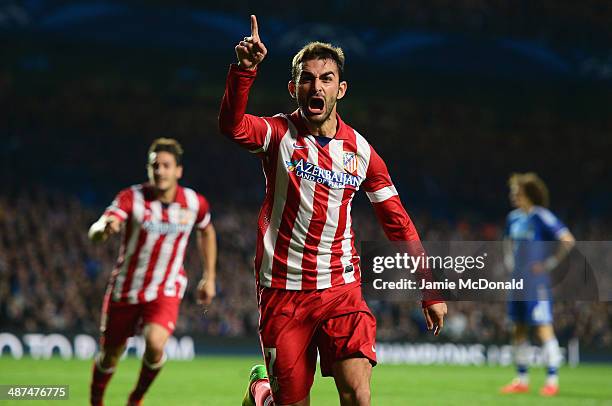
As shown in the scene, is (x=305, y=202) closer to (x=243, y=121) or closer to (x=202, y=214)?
(x=243, y=121)

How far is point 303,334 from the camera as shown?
15.0 ft

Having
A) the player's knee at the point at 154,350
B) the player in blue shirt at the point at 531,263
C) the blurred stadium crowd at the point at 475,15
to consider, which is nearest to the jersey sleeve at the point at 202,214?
the player's knee at the point at 154,350

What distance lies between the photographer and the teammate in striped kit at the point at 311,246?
446 centimetres

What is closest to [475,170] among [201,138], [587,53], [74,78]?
[587,53]

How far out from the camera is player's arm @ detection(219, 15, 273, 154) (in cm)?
386

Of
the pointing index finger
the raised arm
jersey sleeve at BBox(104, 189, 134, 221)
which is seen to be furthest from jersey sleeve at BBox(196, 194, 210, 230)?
A: the pointing index finger

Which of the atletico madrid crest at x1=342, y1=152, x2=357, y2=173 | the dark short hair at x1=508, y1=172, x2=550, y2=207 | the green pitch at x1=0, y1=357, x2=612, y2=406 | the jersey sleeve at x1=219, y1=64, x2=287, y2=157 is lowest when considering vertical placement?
the green pitch at x1=0, y1=357, x2=612, y2=406

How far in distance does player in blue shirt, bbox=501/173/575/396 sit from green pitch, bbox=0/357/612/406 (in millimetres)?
432

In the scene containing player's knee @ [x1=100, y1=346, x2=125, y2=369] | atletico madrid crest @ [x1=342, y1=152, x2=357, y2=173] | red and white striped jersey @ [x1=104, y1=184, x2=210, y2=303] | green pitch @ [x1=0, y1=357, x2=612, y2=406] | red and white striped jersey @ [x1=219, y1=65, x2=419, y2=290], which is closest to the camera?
red and white striped jersey @ [x1=219, y1=65, x2=419, y2=290]

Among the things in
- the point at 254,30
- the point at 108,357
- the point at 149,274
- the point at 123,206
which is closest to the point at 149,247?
the point at 149,274

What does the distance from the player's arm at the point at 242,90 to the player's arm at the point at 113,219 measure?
1.87 m

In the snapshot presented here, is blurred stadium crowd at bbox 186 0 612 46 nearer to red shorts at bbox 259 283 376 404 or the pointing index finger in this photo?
red shorts at bbox 259 283 376 404

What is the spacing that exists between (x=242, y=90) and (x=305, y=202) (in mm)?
841

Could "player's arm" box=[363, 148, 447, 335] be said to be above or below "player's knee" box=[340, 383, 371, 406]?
above
